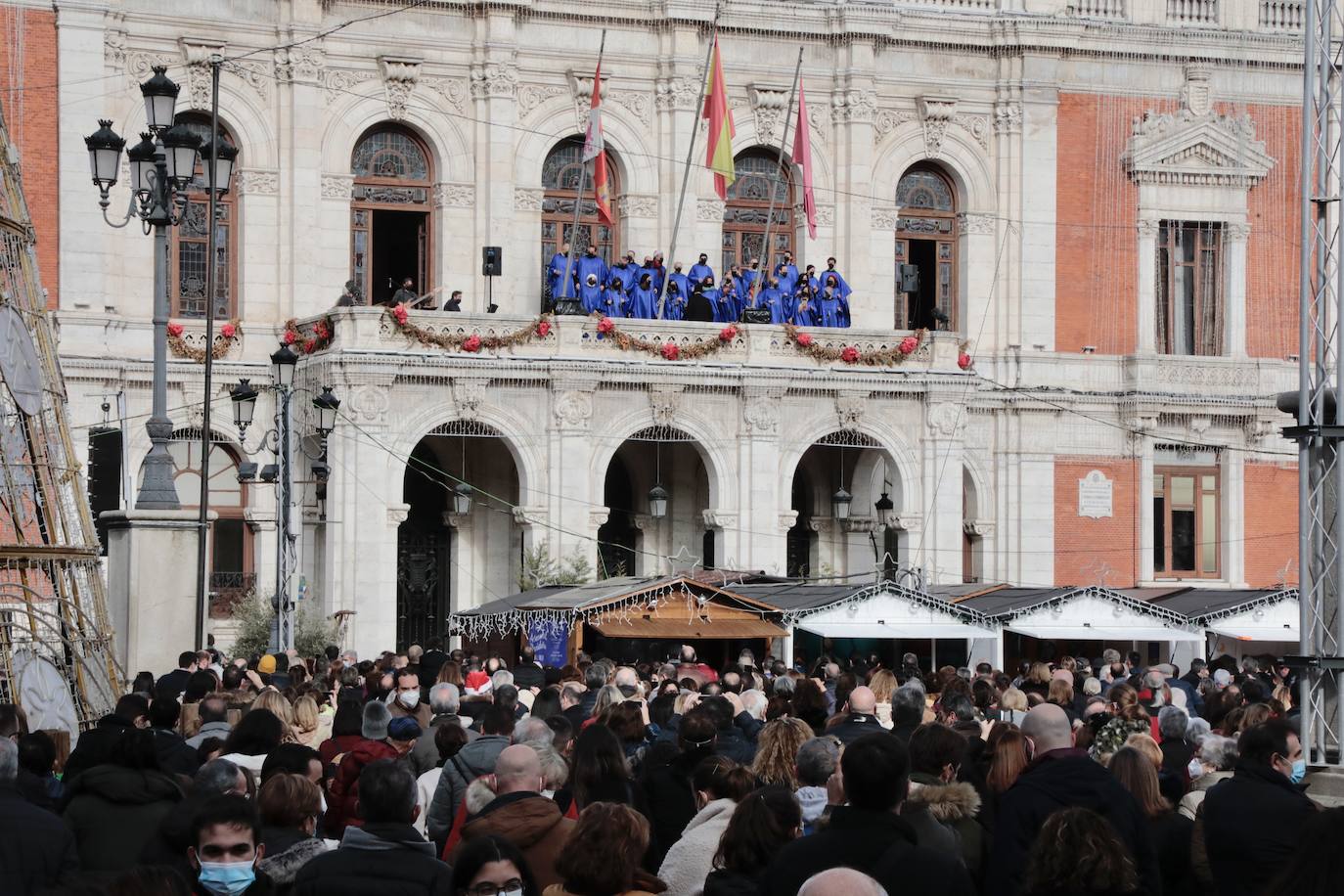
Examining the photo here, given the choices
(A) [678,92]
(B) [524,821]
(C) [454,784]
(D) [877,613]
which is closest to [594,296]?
(A) [678,92]

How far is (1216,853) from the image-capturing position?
9070 mm

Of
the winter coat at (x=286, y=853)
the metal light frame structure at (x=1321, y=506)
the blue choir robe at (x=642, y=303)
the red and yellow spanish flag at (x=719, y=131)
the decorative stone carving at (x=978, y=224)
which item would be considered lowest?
the winter coat at (x=286, y=853)

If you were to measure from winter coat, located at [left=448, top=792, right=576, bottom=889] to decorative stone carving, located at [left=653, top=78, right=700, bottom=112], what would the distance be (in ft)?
112

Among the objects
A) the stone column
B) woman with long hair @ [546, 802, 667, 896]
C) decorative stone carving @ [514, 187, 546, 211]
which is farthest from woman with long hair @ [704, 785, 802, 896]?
decorative stone carving @ [514, 187, 546, 211]

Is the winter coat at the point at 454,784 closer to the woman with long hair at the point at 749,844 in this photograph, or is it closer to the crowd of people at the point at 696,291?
the woman with long hair at the point at 749,844

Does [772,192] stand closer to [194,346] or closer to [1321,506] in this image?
[194,346]

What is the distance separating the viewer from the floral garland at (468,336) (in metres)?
36.7

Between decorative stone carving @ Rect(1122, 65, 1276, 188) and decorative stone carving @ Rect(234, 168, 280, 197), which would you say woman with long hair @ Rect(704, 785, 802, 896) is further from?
decorative stone carving @ Rect(1122, 65, 1276, 188)

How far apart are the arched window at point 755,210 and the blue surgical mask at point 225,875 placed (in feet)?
116

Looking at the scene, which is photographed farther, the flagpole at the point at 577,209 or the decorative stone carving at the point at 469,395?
the flagpole at the point at 577,209

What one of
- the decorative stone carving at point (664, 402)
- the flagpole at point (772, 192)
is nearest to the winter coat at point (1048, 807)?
the decorative stone carving at point (664, 402)

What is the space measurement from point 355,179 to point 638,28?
573cm

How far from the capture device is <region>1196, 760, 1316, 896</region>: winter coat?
8.96 meters

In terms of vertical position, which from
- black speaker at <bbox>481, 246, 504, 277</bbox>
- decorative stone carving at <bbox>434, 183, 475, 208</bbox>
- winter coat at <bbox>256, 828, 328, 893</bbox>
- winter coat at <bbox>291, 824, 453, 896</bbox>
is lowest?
winter coat at <bbox>256, 828, 328, 893</bbox>
